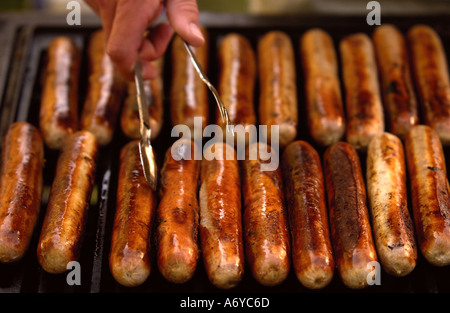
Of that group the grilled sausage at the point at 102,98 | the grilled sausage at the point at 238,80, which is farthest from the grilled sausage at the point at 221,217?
the grilled sausage at the point at 102,98

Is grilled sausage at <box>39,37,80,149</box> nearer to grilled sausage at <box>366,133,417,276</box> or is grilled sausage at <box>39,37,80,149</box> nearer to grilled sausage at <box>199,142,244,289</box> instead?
grilled sausage at <box>199,142,244,289</box>

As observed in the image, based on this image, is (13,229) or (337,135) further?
(337,135)

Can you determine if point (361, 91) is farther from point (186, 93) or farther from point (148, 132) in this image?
point (148, 132)

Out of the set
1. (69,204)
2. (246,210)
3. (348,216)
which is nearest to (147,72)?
(69,204)

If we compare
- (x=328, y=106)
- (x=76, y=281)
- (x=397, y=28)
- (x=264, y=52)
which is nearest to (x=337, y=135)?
(x=328, y=106)

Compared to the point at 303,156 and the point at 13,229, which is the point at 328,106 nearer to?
the point at 303,156

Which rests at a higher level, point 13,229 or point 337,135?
point 337,135

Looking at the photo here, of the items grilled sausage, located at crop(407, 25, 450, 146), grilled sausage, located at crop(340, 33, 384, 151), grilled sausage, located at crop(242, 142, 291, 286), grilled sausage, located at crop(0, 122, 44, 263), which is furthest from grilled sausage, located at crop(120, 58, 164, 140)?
grilled sausage, located at crop(407, 25, 450, 146)
